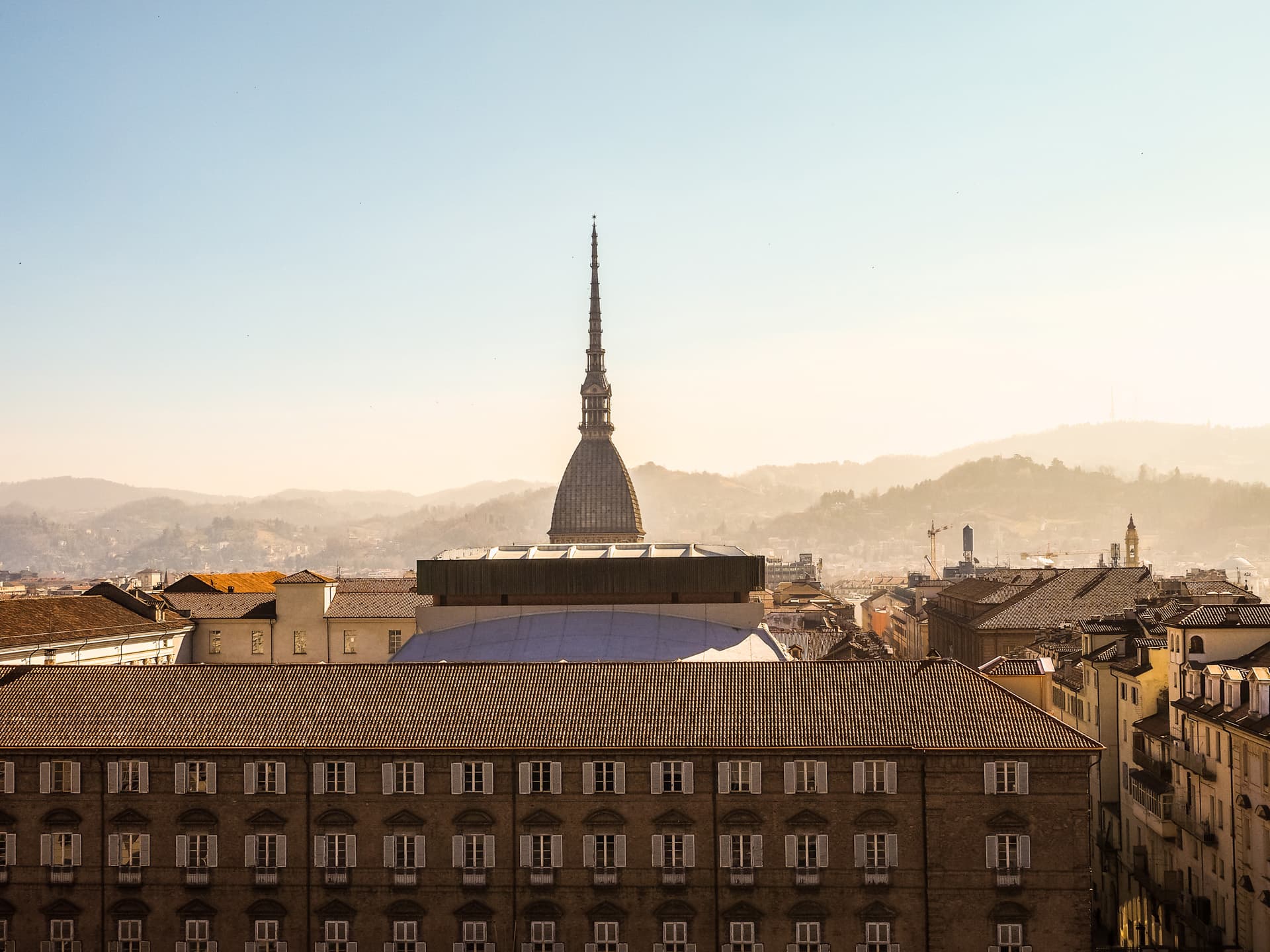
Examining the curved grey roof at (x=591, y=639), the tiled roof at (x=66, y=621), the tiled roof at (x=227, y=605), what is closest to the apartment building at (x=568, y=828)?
the curved grey roof at (x=591, y=639)

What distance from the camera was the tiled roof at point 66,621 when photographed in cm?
11400

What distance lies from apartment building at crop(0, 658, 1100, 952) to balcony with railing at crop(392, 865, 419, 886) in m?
0.10

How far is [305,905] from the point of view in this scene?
6900 centimetres

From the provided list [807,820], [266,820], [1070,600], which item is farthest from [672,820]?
[1070,600]

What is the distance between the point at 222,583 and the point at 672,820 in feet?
365

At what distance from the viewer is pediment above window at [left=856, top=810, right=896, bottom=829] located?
223 feet

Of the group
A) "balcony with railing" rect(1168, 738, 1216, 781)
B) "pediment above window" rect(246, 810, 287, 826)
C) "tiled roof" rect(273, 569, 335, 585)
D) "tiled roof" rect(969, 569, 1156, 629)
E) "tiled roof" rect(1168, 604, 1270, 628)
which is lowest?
"pediment above window" rect(246, 810, 287, 826)

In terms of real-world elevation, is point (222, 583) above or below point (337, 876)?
above

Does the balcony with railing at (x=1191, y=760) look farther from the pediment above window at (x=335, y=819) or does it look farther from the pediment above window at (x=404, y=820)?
the pediment above window at (x=335, y=819)

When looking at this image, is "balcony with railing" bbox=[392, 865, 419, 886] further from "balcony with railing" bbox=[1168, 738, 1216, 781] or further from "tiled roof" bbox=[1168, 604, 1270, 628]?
"tiled roof" bbox=[1168, 604, 1270, 628]

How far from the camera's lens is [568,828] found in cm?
6869

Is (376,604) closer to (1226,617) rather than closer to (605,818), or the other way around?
(605,818)

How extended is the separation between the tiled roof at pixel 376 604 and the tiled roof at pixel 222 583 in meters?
24.1

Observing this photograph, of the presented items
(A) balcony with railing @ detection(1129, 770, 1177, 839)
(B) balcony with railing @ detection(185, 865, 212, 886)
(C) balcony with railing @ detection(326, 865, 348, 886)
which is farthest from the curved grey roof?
(B) balcony with railing @ detection(185, 865, 212, 886)
